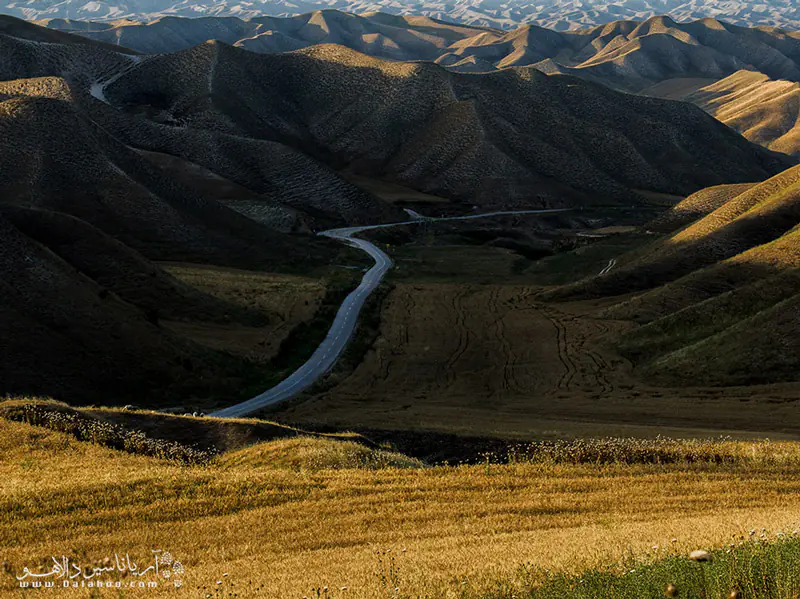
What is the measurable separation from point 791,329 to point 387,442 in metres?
27.1

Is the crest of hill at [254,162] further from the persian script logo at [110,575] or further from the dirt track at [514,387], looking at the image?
the persian script logo at [110,575]

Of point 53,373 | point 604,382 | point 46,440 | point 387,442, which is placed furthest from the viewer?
point 604,382

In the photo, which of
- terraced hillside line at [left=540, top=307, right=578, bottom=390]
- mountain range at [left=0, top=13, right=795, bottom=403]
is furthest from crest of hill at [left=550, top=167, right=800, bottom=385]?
mountain range at [left=0, top=13, right=795, bottom=403]

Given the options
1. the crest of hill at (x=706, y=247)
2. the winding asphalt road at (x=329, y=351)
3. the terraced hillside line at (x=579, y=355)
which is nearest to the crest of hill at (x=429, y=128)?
the winding asphalt road at (x=329, y=351)

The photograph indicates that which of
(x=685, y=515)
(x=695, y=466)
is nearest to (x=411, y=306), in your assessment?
(x=695, y=466)

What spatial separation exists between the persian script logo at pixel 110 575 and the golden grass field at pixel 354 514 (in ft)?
0.80

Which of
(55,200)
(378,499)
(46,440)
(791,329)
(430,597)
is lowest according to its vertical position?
(55,200)

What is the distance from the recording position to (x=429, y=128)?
181 meters

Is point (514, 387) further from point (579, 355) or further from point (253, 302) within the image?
point (253, 302)

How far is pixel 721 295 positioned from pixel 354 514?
43079 millimetres

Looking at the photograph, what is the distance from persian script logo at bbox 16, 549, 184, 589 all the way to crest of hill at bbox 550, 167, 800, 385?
3564 cm

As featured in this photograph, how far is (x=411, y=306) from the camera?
226 ft

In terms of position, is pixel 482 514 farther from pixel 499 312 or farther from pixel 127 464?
pixel 499 312

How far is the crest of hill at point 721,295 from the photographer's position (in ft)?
141
